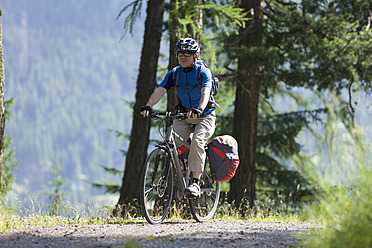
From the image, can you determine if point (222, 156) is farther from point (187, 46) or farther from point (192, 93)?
point (187, 46)

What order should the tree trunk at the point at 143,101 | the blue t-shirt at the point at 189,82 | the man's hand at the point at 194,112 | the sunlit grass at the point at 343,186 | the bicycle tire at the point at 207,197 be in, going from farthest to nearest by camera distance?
1. the tree trunk at the point at 143,101
2. the bicycle tire at the point at 207,197
3. the blue t-shirt at the point at 189,82
4. the man's hand at the point at 194,112
5. the sunlit grass at the point at 343,186

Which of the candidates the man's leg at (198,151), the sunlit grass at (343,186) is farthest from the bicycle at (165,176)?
the sunlit grass at (343,186)

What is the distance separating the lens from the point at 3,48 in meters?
6.52

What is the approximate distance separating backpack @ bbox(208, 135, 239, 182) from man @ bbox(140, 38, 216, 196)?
311 millimetres

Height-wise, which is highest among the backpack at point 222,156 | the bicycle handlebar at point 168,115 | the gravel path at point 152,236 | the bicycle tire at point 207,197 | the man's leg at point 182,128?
the bicycle handlebar at point 168,115

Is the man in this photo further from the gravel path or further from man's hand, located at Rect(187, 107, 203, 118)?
the gravel path

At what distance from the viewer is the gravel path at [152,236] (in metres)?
4.50

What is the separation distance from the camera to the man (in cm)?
600

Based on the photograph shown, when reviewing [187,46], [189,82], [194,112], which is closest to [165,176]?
[194,112]

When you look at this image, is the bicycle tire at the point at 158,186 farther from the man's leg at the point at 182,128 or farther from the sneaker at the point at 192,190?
the man's leg at the point at 182,128

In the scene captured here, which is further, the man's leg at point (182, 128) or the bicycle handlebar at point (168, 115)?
the man's leg at point (182, 128)

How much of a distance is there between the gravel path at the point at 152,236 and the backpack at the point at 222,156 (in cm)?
87

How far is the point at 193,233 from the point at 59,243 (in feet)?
4.46

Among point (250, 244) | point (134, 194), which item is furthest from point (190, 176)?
point (134, 194)
